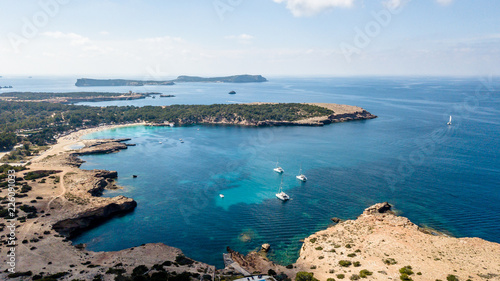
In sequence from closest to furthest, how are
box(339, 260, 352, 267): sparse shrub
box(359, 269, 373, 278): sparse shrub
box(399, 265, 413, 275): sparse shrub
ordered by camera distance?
box(399, 265, 413, 275): sparse shrub
box(359, 269, 373, 278): sparse shrub
box(339, 260, 352, 267): sparse shrub

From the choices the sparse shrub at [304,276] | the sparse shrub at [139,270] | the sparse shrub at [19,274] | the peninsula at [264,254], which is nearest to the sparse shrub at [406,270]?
the peninsula at [264,254]

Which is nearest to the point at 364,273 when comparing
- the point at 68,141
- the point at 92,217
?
the point at 92,217

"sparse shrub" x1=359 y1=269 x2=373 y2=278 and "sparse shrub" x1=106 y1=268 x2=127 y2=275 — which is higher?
"sparse shrub" x1=359 y1=269 x2=373 y2=278

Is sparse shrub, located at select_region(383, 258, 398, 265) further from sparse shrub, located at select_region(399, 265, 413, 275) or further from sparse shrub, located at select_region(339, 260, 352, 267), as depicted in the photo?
sparse shrub, located at select_region(339, 260, 352, 267)

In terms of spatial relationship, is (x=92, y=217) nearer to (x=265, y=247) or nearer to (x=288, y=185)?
(x=265, y=247)

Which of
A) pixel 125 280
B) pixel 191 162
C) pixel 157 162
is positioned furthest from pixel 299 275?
pixel 157 162

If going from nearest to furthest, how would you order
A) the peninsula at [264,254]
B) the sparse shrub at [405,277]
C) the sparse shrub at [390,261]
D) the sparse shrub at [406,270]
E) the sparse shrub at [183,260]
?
the sparse shrub at [405,277], the sparse shrub at [406,270], the peninsula at [264,254], the sparse shrub at [390,261], the sparse shrub at [183,260]

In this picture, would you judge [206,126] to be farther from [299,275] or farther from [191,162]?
[299,275]

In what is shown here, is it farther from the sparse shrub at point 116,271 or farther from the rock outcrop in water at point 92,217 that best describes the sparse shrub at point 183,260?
the rock outcrop in water at point 92,217

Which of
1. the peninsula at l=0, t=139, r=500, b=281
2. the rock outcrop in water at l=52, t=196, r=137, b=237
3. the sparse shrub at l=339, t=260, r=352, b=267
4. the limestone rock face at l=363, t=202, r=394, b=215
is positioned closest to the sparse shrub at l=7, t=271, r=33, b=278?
the peninsula at l=0, t=139, r=500, b=281

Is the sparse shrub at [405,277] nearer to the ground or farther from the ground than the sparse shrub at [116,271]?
farther from the ground
